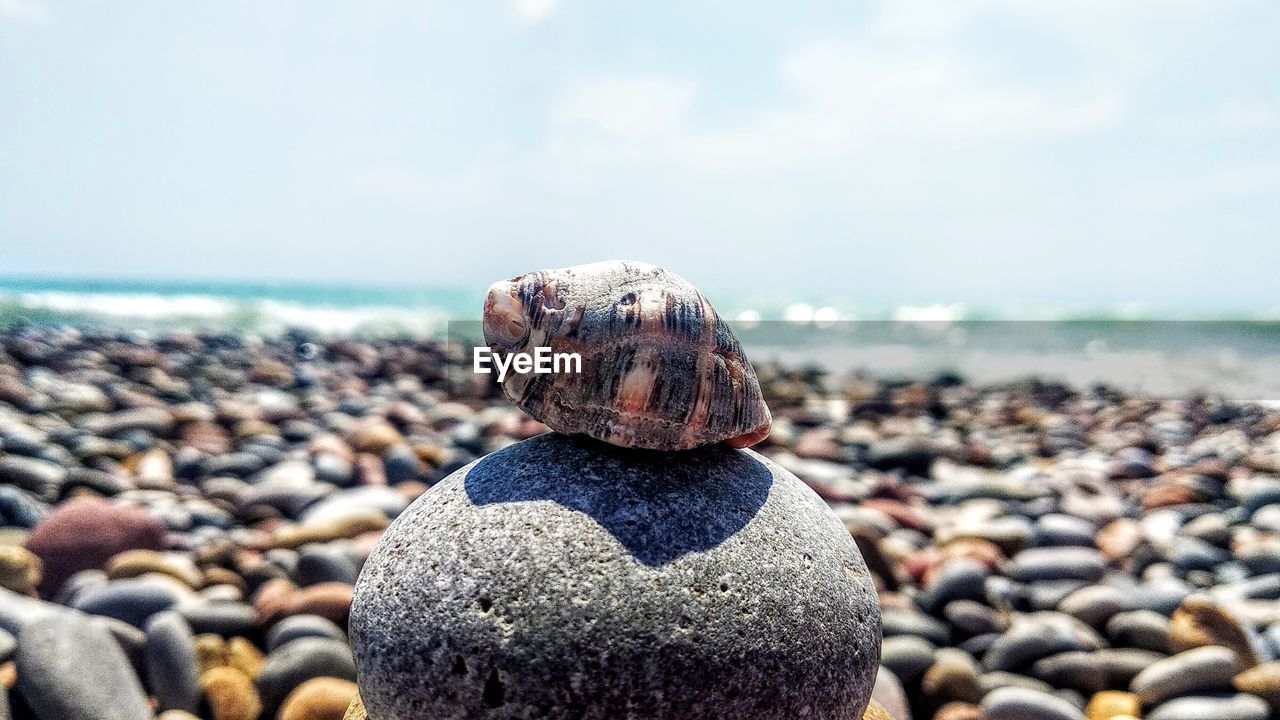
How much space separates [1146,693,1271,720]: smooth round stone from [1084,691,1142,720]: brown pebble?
8cm

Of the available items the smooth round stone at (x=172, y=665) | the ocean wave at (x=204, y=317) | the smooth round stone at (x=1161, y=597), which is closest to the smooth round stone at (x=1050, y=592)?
the smooth round stone at (x=1161, y=597)

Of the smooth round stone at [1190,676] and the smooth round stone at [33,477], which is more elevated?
the smooth round stone at [33,477]

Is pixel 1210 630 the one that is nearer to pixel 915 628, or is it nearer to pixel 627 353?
pixel 915 628

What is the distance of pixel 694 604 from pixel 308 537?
122 inches

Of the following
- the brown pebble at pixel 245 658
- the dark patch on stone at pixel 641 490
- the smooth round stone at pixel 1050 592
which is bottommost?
the brown pebble at pixel 245 658

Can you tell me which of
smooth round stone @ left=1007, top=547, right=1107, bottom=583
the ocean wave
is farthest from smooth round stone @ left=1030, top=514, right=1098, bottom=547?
the ocean wave

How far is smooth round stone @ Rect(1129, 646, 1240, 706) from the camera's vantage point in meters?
3.28

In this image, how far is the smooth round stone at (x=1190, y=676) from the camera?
3283 millimetres

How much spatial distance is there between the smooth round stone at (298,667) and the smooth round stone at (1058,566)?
10.9ft

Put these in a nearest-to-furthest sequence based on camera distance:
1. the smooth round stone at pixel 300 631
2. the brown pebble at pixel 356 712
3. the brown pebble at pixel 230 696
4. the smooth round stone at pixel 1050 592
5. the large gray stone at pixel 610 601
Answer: the large gray stone at pixel 610 601 < the brown pebble at pixel 356 712 < the brown pebble at pixel 230 696 < the smooth round stone at pixel 300 631 < the smooth round stone at pixel 1050 592

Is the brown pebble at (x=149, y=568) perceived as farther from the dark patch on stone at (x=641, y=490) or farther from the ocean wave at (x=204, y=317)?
the ocean wave at (x=204, y=317)

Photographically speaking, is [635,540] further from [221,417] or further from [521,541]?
[221,417]

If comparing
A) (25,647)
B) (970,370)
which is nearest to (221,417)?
(25,647)

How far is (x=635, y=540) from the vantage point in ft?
6.84
